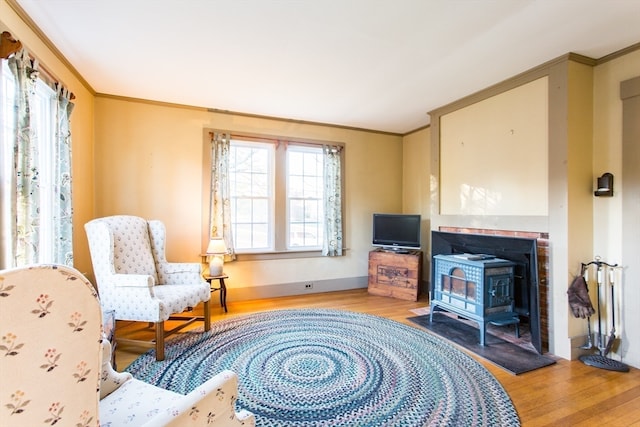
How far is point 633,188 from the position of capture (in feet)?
7.82

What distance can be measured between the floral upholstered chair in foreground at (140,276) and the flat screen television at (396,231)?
265 centimetres

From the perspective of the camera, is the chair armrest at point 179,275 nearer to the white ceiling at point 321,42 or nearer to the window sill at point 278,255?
the window sill at point 278,255

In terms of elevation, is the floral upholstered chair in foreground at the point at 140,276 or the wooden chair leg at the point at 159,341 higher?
the floral upholstered chair in foreground at the point at 140,276

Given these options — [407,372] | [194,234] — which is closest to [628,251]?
[407,372]

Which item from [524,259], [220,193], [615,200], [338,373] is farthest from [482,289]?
[220,193]

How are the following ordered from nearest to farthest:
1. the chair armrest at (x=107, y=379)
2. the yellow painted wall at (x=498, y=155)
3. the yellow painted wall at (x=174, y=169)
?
the chair armrest at (x=107, y=379) → the yellow painted wall at (x=498, y=155) → the yellow painted wall at (x=174, y=169)

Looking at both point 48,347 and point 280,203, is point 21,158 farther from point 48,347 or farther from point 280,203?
point 280,203

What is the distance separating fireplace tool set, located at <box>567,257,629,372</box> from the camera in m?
2.47

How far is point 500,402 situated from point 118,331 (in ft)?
11.1

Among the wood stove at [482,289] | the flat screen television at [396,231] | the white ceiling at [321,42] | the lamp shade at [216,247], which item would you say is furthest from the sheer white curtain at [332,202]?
the wood stove at [482,289]

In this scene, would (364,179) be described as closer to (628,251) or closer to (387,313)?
(387,313)

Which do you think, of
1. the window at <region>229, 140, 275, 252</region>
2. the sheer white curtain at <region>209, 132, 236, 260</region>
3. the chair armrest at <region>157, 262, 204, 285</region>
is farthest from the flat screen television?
the chair armrest at <region>157, 262, 204, 285</region>

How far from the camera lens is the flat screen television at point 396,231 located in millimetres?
4379

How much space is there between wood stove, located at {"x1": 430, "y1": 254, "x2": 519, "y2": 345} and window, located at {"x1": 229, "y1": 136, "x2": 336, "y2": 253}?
2.09 m
